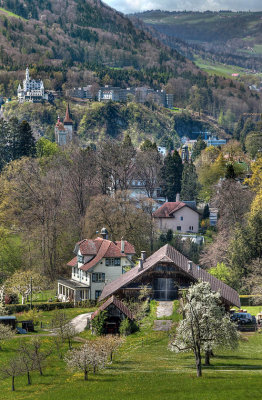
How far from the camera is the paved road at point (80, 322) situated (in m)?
54.1

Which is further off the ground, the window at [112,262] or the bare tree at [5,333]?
the window at [112,262]

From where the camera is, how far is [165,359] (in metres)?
42.8

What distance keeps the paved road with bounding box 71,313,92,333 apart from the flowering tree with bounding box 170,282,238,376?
13.9 m

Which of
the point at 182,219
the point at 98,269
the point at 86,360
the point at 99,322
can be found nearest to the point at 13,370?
the point at 86,360

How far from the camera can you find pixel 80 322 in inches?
2205

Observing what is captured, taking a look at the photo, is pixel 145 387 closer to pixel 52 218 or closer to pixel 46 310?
pixel 46 310

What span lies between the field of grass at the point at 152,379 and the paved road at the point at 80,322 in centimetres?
720

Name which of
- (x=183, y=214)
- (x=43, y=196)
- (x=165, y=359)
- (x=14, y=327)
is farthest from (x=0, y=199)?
(x=165, y=359)

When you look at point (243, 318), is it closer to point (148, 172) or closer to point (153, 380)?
point (153, 380)

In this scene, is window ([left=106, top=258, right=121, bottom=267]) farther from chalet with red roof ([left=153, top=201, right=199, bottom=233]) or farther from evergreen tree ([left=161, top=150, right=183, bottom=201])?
evergreen tree ([left=161, top=150, right=183, bottom=201])

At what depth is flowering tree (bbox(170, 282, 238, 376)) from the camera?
130 feet

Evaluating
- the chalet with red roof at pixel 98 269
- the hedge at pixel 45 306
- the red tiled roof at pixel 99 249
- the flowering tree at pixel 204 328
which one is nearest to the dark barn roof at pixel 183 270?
the hedge at pixel 45 306

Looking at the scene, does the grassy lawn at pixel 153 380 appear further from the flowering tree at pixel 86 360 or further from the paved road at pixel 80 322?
the paved road at pixel 80 322

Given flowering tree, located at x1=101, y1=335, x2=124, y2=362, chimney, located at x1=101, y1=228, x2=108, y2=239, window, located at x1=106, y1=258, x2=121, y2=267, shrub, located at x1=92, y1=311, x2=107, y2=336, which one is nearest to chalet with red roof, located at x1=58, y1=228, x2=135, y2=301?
window, located at x1=106, y1=258, x2=121, y2=267
